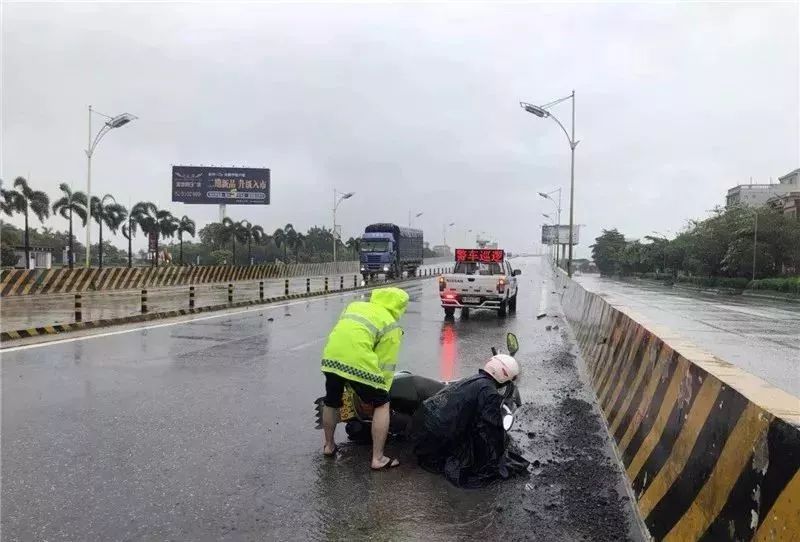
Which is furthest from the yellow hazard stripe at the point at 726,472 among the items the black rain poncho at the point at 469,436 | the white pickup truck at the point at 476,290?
the white pickup truck at the point at 476,290

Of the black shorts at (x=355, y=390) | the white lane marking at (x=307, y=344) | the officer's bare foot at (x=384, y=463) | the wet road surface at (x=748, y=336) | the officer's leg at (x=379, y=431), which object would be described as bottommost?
the wet road surface at (x=748, y=336)

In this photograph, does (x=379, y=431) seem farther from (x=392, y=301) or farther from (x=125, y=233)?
(x=125, y=233)

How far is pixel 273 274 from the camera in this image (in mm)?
50375

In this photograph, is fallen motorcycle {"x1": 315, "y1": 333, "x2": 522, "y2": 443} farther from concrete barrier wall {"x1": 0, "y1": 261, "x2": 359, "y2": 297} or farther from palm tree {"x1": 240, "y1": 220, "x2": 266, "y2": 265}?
palm tree {"x1": 240, "y1": 220, "x2": 266, "y2": 265}

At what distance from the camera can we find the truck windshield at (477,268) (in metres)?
17.7

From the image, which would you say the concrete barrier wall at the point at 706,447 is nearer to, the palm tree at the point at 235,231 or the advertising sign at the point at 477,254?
the advertising sign at the point at 477,254

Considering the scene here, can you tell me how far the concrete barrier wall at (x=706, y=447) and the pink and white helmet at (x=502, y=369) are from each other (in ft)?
3.25

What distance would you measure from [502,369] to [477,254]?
14.1 m

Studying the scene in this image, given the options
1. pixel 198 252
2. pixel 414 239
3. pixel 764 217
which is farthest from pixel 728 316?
pixel 198 252

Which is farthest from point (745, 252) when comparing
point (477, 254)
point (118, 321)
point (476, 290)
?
point (118, 321)

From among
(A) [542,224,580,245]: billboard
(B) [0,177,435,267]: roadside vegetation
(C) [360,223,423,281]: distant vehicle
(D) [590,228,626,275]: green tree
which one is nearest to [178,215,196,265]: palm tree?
(B) [0,177,435,267]: roadside vegetation

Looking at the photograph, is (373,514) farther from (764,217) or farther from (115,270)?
(764,217)

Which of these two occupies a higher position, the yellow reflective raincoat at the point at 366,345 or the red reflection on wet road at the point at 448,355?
the yellow reflective raincoat at the point at 366,345

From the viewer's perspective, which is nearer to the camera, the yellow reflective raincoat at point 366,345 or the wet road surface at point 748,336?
the yellow reflective raincoat at point 366,345
